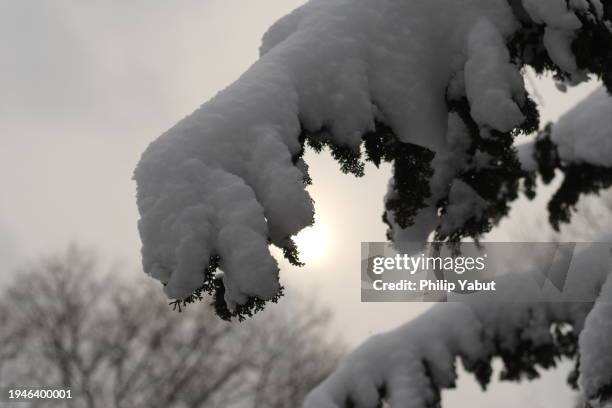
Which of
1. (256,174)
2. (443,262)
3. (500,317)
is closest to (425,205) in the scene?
(443,262)

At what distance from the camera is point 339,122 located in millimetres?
2156

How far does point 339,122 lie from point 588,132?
2690 mm

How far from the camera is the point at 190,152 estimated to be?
1.88 m

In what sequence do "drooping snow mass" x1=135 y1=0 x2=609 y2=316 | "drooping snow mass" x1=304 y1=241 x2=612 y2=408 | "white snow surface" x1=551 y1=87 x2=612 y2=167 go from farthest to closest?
"white snow surface" x1=551 y1=87 x2=612 y2=167
"drooping snow mass" x1=304 y1=241 x2=612 y2=408
"drooping snow mass" x1=135 y1=0 x2=609 y2=316

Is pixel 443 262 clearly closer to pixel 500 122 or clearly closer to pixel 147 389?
pixel 500 122

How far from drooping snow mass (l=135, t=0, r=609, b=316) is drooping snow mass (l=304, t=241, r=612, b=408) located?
1.37 meters

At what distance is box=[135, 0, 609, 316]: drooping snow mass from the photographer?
5.59 ft

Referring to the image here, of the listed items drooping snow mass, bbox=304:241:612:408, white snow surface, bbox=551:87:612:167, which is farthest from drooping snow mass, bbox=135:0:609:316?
white snow surface, bbox=551:87:612:167

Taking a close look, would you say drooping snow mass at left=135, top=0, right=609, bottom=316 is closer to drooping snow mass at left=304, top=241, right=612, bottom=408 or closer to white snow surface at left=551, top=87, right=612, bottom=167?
drooping snow mass at left=304, top=241, right=612, bottom=408

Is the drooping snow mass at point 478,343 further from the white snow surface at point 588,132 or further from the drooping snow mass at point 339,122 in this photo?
the drooping snow mass at point 339,122

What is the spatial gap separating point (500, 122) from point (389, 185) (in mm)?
1004

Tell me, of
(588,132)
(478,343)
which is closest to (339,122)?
(478,343)

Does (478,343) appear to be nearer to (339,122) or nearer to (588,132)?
(588,132)

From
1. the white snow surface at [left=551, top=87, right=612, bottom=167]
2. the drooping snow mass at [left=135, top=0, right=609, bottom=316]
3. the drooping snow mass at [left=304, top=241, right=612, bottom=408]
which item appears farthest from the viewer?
the white snow surface at [left=551, top=87, right=612, bottom=167]
